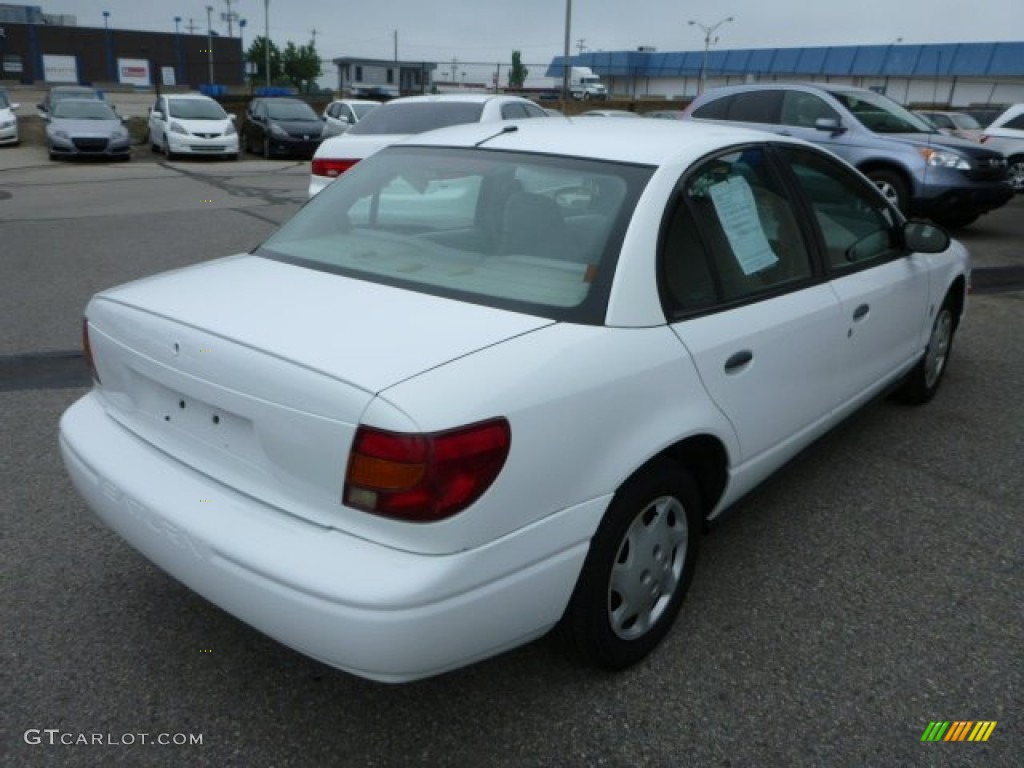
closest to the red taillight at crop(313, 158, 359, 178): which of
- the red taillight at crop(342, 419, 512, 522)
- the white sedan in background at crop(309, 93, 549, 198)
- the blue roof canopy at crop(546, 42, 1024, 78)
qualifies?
the white sedan in background at crop(309, 93, 549, 198)

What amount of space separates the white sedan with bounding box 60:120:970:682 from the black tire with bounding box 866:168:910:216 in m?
8.04

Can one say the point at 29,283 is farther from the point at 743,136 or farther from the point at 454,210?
the point at 743,136

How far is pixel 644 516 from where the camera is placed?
2.58 m

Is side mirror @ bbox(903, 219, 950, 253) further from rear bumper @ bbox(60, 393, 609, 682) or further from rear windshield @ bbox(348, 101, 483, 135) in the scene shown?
rear windshield @ bbox(348, 101, 483, 135)

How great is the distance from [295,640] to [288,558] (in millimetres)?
197

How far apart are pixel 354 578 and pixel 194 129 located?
66.8 feet

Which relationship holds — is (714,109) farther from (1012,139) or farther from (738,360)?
(738,360)

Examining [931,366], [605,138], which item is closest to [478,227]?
[605,138]

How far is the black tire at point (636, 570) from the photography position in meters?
2.38

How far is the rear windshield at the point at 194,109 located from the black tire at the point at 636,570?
68.0 feet

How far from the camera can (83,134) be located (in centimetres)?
1905

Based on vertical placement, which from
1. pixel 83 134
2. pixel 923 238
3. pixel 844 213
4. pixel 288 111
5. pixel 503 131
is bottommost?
pixel 83 134

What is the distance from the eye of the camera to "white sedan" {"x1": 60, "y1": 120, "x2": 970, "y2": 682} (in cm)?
200

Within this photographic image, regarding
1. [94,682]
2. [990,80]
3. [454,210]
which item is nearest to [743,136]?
[454,210]
